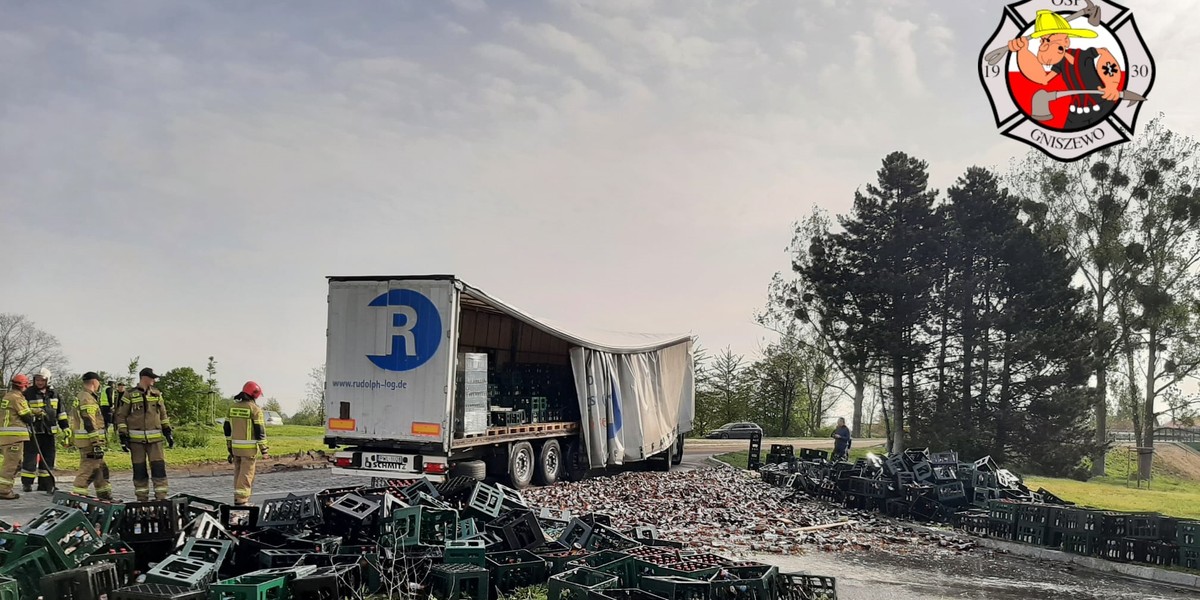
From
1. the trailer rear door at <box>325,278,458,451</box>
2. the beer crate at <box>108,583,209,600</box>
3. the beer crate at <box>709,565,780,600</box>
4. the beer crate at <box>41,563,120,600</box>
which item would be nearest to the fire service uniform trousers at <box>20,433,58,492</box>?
the trailer rear door at <box>325,278,458,451</box>

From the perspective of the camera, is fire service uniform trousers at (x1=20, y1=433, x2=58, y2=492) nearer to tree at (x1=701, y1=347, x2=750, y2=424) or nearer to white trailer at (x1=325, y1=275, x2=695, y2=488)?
white trailer at (x1=325, y1=275, x2=695, y2=488)

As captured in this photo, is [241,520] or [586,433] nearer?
[241,520]

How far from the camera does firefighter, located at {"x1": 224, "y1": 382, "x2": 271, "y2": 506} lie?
443 inches

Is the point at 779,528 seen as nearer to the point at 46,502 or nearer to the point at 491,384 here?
the point at 491,384

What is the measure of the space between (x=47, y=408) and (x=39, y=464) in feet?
4.21

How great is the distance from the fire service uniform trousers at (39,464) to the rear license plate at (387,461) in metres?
4.99

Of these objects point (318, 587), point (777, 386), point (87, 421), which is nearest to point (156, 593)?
point (318, 587)

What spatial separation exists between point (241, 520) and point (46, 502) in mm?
5881

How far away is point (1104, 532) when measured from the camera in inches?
425

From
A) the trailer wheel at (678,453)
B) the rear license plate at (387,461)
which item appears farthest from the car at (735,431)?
the rear license plate at (387,461)

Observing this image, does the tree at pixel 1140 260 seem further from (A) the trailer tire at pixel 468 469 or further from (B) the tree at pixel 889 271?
(A) the trailer tire at pixel 468 469

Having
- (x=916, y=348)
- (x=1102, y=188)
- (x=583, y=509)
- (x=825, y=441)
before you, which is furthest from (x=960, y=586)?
(x=1102, y=188)

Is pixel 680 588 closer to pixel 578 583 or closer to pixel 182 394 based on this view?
pixel 578 583

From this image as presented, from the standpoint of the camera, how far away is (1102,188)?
116 feet
